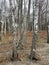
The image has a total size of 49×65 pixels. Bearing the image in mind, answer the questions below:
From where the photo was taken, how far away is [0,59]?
12438 millimetres

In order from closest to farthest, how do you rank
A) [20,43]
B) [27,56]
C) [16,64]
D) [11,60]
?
1. [16,64]
2. [11,60]
3. [27,56]
4. [20,43]

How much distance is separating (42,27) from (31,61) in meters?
39.4

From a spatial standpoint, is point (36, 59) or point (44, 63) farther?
point (36, 59)

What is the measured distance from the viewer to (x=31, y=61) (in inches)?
468

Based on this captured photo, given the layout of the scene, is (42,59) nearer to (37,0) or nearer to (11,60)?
(11,60)

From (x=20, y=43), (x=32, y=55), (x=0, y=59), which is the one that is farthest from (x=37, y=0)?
(x=20, y=43)

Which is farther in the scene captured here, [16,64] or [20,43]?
[20,43]

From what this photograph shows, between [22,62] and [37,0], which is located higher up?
[37,0]

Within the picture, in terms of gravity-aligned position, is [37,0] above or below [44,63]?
above

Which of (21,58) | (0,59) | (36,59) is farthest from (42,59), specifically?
(0,59)

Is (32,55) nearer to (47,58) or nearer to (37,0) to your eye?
(47,58)

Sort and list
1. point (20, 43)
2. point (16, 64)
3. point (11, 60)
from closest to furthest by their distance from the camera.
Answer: point (16, 64) → point (11, 60) → point (20, 43)

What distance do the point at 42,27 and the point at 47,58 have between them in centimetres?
3827

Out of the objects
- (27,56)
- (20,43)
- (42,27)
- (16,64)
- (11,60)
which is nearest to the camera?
(16,64)
